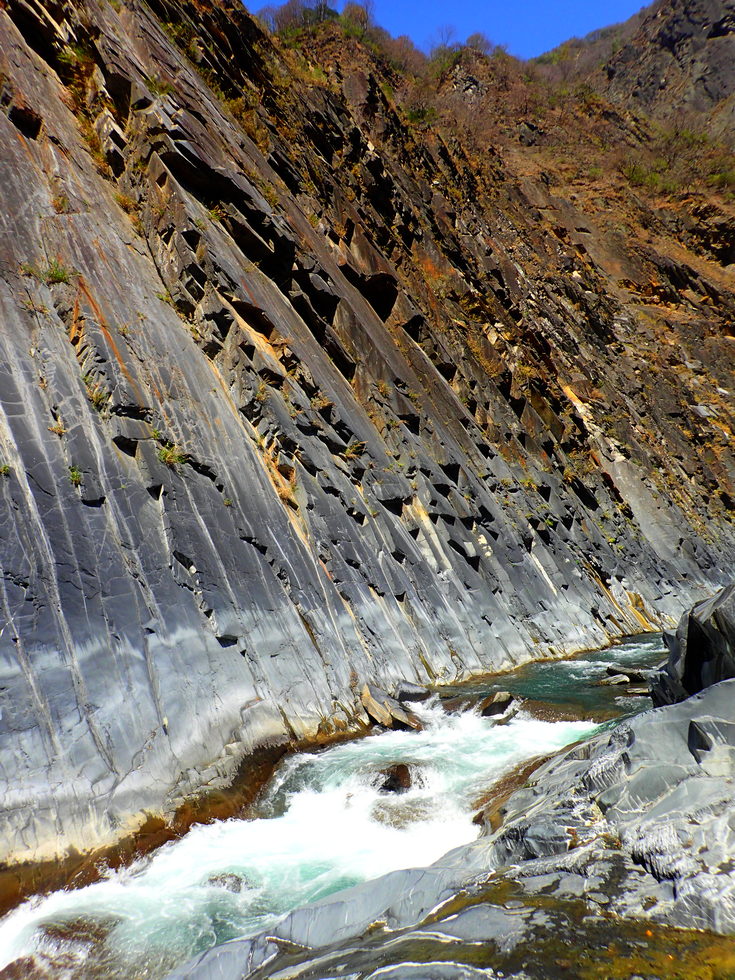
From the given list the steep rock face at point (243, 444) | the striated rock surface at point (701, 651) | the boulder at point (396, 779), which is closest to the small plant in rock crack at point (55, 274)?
the steep rock face at point (243, 444)

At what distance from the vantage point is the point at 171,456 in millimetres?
9258

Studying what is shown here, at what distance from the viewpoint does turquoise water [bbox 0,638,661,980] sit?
441 centimetres

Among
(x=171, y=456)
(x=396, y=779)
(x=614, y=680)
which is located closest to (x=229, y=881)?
(x=396, y=779)

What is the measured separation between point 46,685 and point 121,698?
0.81 metres

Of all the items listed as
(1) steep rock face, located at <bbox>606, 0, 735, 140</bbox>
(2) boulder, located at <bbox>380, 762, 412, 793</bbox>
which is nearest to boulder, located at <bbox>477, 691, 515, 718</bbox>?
(2) boulder, located at <bbox>380, 762, 412, 793</bbox>

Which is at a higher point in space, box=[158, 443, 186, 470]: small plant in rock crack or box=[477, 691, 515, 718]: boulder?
box=[158, 443, 186, 470]: small plant in rock crack

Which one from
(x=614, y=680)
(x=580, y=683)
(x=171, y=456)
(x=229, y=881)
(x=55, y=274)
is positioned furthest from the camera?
(x=580, y=683)

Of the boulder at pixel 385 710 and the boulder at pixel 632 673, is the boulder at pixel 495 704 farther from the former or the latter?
the boulder at pixel 632 673

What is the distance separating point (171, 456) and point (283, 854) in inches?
233

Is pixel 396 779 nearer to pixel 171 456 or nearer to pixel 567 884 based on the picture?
pixel 567 884

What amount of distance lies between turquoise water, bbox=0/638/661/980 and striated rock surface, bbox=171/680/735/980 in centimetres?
84

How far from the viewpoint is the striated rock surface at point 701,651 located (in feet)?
18.0

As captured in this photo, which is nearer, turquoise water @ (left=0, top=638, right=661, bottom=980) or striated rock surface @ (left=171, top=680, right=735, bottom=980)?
striated rock surface @ (left=171, top=680, right=735, bottom=980)

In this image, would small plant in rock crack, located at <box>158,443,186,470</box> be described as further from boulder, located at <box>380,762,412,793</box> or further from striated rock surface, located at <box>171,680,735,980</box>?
striated rock surface, located at <box>171,680,735,980</box>
